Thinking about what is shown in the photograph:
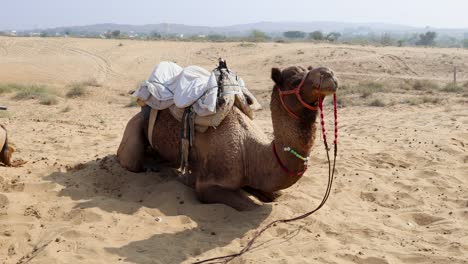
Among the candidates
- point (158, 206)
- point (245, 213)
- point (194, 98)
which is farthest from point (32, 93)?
point (245, 213)

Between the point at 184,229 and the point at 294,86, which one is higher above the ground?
the point at 294,86

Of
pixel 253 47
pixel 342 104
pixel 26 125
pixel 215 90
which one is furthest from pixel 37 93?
pixel 253 47

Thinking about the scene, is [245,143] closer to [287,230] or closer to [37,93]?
[287,230]

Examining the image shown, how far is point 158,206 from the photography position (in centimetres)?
591

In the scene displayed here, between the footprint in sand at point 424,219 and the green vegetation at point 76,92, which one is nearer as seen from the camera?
the footprint in sand at point 424,219

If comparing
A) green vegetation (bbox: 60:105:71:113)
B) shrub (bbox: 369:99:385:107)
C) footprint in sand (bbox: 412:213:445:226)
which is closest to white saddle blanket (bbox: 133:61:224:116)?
footprint in sand (bbox: 412:213:445:226)

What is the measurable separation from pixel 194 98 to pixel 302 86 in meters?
1.59

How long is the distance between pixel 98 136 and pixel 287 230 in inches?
216

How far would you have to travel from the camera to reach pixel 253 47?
108ft

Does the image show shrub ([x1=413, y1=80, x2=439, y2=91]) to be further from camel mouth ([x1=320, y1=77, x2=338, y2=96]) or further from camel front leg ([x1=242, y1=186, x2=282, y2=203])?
camel mouth ([x1=320, y1=77, x2=338, y2=96])

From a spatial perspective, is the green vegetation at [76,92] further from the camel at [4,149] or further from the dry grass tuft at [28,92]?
the camel at [4,149]

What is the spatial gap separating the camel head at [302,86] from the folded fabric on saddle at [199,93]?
2.88 feet

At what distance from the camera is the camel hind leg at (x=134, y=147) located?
701 cm

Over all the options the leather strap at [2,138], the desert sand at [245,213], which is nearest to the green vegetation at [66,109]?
the desert sand at [245,213]
